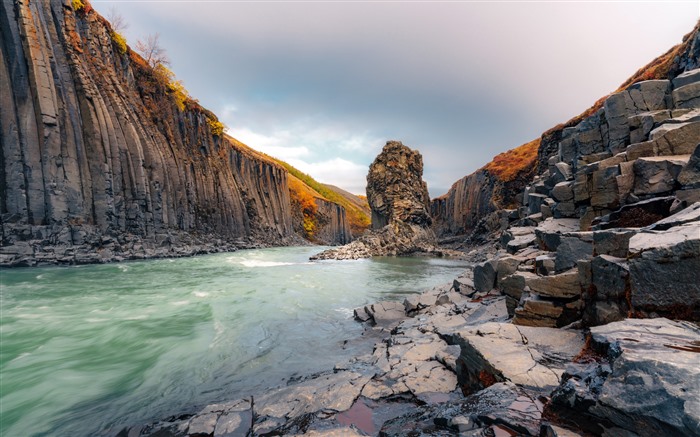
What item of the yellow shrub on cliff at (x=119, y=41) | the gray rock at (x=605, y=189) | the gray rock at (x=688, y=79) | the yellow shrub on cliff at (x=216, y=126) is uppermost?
the yellow shrub on cliff at (x=119, y=41)

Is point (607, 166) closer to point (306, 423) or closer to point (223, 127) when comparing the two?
point (306, 423)

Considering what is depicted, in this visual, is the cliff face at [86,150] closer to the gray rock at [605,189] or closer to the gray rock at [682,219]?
the gray rock at [682,219]

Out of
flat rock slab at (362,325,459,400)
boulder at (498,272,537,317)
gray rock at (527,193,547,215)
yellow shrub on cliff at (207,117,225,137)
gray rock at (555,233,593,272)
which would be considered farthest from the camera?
yellow shrub on cliff at (207,117,225,137)

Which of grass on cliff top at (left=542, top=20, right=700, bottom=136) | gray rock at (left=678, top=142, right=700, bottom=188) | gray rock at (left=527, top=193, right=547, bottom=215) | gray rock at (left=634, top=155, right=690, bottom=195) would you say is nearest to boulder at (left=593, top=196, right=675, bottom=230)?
gray rock at (left=678, top=142, right=700, bottom=188)

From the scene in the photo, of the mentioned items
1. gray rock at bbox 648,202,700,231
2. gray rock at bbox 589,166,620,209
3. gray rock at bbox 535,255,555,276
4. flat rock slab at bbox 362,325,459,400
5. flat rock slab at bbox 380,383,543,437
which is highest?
gray rock at bbox 589,166,620,209

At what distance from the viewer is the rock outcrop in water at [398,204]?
1661 inches

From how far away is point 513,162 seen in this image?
50625 mm

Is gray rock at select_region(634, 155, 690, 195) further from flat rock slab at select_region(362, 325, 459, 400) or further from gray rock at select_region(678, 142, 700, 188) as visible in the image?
flat rock slab at select_region(362, 325, 459, 400)

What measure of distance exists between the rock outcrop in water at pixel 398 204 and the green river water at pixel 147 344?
1011 inches

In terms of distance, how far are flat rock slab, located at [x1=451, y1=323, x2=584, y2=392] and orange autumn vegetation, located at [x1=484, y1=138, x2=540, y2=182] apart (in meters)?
47.5

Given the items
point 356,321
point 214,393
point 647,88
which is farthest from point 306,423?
point 647,88

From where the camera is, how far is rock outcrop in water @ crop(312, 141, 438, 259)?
138ft

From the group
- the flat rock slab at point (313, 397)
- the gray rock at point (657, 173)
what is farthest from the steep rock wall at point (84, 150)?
the gray rock at point (657, 173)

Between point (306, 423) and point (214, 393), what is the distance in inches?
110
